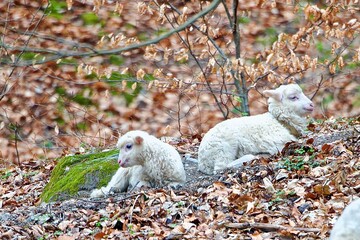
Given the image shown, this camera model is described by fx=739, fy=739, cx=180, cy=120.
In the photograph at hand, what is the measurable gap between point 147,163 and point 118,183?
451mm

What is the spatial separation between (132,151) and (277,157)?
169 cm

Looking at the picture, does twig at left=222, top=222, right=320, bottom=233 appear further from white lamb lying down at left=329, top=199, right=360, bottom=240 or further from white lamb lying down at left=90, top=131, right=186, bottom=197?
white lamb lying down at left=90, top=131, right=186, bottom=197

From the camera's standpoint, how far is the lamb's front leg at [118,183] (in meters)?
8.69

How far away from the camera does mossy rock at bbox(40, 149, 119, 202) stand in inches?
355

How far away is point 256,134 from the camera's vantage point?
8.99 meters

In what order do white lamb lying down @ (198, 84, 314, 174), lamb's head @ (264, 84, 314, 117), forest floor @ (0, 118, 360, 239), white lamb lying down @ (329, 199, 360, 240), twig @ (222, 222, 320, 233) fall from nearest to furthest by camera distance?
white lamb lying down @ (329, 199, 360, 240), twig @ (222, 222, 320, 233), forest floor @ (0, 118, 360, 239), white lamb lying down @ (198, 84, 314, 174), lamb's head @ (264, 84, 314, 117)

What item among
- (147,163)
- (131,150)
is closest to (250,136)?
(147,163)

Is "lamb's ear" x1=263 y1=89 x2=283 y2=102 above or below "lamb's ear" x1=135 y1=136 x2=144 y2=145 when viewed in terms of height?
above

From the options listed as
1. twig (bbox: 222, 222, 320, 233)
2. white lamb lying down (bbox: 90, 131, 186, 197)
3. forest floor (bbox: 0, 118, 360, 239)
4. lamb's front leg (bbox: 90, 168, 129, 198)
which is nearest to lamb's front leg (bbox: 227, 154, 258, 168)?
forest floor (bbox: 0, 118, 360, 239)

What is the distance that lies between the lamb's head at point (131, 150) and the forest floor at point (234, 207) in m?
0.62

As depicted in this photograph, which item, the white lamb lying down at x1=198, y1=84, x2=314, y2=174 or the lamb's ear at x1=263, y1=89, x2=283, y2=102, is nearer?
the white lamb lying down at x1=198, y1=84, x2=314, y2=174

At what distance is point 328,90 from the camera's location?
1672 cm

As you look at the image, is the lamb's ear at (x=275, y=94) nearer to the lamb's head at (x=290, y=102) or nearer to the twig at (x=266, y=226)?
the lamb's head at (x=290, y=102)

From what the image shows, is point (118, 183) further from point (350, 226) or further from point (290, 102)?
point (350, 226)
